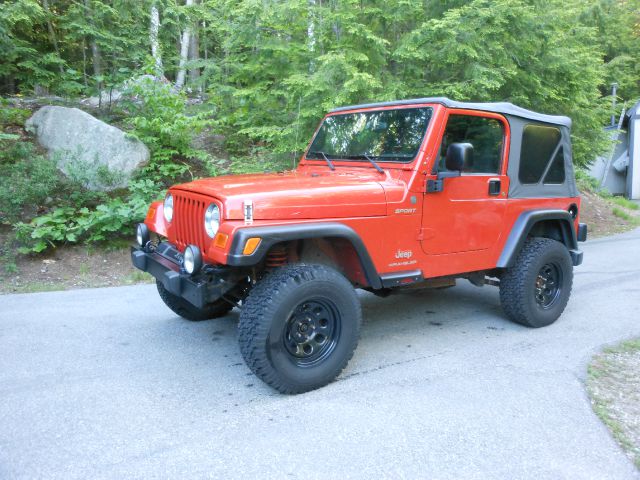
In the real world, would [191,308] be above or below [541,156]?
below

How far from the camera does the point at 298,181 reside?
3.73 metres

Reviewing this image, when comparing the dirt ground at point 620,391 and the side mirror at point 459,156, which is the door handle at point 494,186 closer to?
the side mirror at point 459,156

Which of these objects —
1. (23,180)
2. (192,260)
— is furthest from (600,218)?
(23,180)

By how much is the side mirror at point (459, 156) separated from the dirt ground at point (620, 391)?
1796mm

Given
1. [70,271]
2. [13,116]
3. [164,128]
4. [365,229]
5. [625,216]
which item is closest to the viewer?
[365,229]

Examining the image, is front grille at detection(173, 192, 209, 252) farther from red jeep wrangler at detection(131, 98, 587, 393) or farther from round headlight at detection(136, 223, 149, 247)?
round headlight at detection(136, 223, 149, 247)

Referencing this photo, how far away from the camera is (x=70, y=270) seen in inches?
258

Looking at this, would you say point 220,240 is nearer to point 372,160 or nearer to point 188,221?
point 188,221

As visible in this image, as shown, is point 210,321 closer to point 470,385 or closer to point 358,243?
point 358,243

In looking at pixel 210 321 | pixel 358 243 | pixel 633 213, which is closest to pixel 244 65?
pixel 210 321

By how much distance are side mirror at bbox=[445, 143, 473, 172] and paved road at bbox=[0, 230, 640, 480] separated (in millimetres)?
1523

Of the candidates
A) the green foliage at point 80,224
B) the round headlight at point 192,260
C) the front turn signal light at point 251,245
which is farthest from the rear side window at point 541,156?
the green foliage at point 80,224

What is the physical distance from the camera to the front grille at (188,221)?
345cm

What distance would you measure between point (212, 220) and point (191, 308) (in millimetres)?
1596
